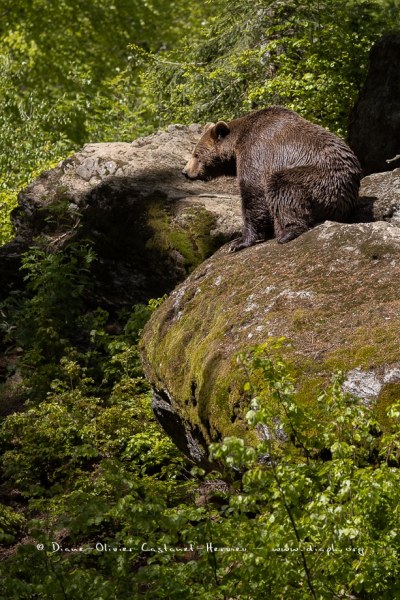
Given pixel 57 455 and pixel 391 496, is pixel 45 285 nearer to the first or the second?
pixel 57 455

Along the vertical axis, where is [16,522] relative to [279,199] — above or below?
below

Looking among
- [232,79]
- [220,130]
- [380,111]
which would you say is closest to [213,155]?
[220,130]

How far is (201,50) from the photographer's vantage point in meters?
15.6

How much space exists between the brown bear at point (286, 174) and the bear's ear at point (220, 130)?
12mm

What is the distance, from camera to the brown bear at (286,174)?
26.2ft

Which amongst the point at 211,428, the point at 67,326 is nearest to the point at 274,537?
the point at 211,428

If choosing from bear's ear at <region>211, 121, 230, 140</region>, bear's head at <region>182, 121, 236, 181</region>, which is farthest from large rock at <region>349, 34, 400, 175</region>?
bear's ear at <region>211, 121, 230, 140</region>

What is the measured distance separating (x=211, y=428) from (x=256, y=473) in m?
2.14

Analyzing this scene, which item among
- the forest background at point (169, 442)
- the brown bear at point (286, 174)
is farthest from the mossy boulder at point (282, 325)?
the brown bear at point (286, 174)

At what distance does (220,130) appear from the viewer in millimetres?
9375

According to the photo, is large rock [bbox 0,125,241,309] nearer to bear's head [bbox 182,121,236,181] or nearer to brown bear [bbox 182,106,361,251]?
bear's head [bbox 182,121,236,181]

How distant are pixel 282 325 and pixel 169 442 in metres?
2.19

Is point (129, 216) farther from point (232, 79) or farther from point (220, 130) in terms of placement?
point (232, 79)

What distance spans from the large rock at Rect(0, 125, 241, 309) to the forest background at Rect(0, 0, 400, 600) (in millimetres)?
319
